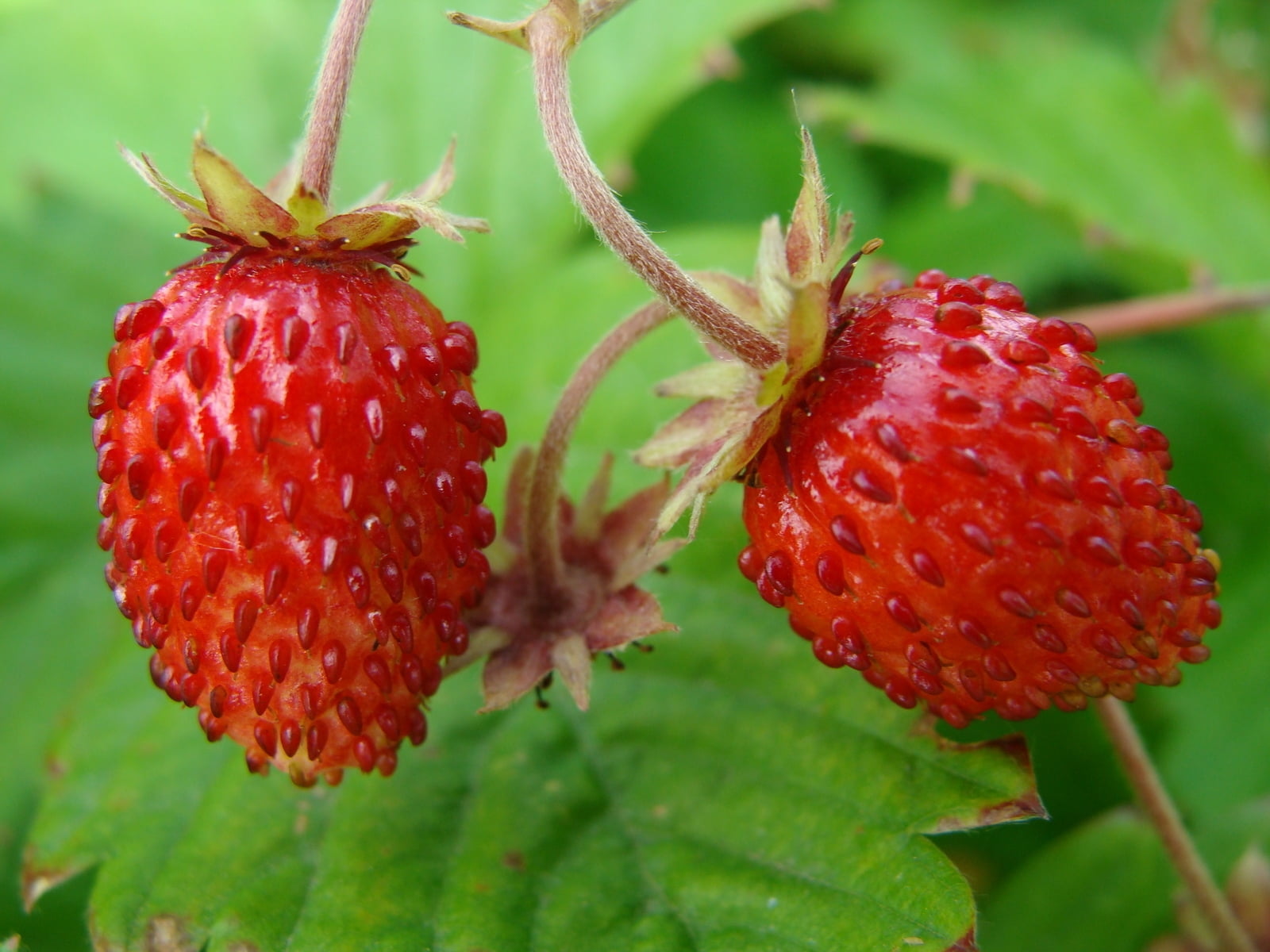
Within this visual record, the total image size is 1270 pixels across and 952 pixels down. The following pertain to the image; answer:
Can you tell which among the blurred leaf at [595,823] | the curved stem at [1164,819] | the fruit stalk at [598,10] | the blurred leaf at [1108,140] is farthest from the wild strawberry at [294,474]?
the blurred leaf at [1108,140]

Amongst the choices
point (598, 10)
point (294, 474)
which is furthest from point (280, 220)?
point (598, 10)

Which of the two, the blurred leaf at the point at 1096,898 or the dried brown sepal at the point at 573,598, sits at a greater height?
the dried brown sepal at the point at 573,598

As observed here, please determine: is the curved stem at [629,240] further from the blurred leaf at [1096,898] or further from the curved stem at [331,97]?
the blurred leaf at [1096,898]

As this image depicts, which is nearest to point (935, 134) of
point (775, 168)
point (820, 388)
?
point (775, 168)

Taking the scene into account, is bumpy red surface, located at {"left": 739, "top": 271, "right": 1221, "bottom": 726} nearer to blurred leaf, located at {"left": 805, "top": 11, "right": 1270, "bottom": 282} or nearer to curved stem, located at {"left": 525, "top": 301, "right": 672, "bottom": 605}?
curved stem, located at {"left": 525, "top": 301, "right": 672, "bottom": 605}

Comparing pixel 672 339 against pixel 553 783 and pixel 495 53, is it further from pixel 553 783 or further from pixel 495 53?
pixel 495 53

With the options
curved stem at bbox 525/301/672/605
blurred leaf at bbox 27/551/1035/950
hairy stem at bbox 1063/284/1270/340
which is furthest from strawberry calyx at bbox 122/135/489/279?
hairy stem at bbox 1063/284/1270/340
